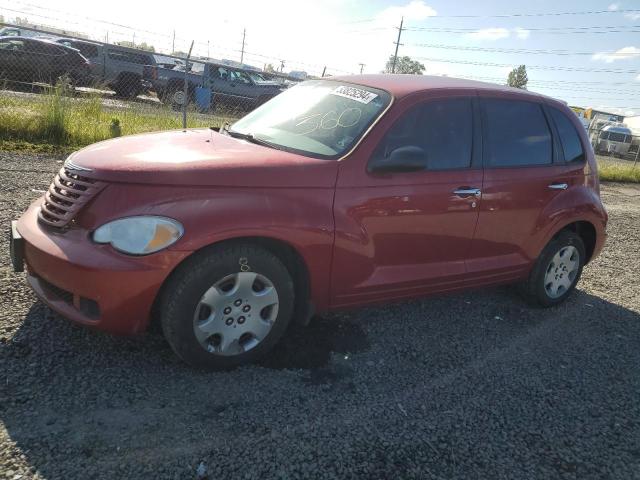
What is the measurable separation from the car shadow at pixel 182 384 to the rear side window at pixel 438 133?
4.24ft

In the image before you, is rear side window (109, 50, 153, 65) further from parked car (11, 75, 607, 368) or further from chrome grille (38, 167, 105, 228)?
chrome grille (38, 167, 105, 228)

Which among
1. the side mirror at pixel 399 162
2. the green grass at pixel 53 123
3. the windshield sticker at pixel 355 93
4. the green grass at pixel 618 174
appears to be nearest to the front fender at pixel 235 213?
the side mirror at pixel 399 162

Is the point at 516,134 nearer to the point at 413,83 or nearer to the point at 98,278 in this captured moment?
the point at 413,83

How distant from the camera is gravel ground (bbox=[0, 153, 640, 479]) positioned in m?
2.31

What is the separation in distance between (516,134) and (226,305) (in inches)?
105

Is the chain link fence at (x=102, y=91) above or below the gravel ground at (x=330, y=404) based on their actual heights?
above

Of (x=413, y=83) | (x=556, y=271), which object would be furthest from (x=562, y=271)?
(x=413, y=83)

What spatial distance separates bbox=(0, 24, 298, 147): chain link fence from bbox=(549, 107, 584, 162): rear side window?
3.36 meters

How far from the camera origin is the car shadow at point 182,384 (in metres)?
2.28

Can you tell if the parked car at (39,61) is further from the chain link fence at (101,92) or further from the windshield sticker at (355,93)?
the windshield sticker at (355,93)

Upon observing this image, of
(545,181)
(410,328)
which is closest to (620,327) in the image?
(545,181)

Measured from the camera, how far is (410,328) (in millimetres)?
3863

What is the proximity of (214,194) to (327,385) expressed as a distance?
1.28m

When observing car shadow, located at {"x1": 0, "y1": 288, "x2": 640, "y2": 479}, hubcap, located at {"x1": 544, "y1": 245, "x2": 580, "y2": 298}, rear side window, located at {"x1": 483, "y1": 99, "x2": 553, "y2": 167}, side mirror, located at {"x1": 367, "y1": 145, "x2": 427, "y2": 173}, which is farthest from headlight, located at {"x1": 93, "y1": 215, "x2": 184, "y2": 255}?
hubcap, located at {"x1": 544, "y1": 245, "x2": 580, "y2": 298}
